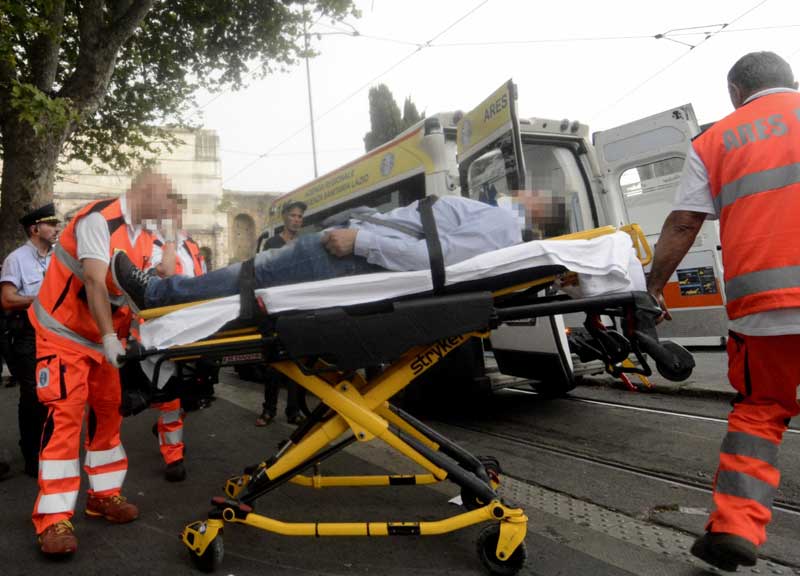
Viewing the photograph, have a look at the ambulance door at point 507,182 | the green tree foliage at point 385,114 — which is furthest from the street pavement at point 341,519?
the green tree foliage at point 385,114

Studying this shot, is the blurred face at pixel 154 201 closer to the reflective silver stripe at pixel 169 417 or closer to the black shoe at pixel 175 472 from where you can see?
the reflective silver stripe at pixel 169 417

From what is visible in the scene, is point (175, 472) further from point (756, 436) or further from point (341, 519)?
point (756, 436)

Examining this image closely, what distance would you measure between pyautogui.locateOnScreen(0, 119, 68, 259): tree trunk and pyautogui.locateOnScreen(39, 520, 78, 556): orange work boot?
657cm

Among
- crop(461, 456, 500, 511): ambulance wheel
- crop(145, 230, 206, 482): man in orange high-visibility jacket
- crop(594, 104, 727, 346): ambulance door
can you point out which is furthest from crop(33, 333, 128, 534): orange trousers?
crop(594, 104, 727, 346): ambulance door

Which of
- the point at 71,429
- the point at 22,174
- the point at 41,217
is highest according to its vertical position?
the point at 22,174

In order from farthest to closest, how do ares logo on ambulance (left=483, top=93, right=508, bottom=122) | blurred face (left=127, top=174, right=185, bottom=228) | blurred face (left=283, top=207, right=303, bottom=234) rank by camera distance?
1. blurred face (left=283, top=207, right=303, bottom=234)
2. ares logo on ambulance (left=483, top=93, right=508, bottom=122)
3. blurred face (left=127, top=174, right=185, bottom=228)

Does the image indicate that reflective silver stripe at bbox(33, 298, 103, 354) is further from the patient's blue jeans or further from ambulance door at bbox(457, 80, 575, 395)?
ambulance door at bbox(457, 80, 575, 395)

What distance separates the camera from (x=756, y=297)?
2209 millimetres

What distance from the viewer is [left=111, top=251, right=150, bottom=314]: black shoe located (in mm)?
2711

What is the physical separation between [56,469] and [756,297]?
9.87ft

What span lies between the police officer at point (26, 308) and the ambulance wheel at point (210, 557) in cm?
214

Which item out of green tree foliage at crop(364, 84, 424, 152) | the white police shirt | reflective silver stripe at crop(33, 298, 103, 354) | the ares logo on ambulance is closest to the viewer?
reflective silver stripe at crop(33, 298, 103, 354)

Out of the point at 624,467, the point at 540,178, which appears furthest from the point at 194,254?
the point at 624,467

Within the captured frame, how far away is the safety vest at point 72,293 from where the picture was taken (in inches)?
115
